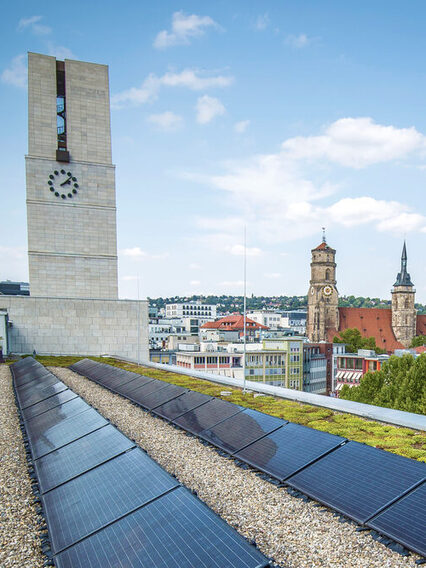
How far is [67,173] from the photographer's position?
48594mm

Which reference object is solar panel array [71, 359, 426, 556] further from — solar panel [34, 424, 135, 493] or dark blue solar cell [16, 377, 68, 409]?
dark blue solar cell [16, 377, 68, 409]

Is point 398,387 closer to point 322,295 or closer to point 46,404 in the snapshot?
point 46,404

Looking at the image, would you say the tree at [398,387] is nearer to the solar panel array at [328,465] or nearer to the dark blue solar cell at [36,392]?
the solar panel array at [328,465]

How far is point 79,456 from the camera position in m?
10.4

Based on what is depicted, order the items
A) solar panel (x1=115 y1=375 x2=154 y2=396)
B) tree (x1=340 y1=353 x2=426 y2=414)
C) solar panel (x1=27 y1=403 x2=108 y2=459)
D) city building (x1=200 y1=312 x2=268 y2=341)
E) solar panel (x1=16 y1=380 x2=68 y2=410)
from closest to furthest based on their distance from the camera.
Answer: solar panel (x1=27 y1=403 x2=108 y2=459) → solar panel (x1=16 y1=380 x2=68 y2=410) → solar panel (x1=115 y1=375 x2=154 y2=396) → tree (x1=340 y1=353 x2=426 y2=414) → city building (x1=200 y1=312 x2=268 y2=341)

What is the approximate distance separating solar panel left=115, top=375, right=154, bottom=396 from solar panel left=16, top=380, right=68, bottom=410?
2954 mm

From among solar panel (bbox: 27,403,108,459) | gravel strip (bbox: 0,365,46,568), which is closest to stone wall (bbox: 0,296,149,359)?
gravel strip (bbox: 0,365,46,568)

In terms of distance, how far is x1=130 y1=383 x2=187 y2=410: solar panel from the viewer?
1776 centimetres

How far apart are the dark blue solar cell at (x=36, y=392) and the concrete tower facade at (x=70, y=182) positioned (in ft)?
91.1

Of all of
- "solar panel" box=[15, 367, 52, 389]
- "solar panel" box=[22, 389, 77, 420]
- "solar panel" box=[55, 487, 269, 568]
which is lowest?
"solar panel" box=[15, 367, 52, 389]

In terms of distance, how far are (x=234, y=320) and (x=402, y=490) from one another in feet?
522

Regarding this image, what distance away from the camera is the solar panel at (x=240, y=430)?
12.0 m

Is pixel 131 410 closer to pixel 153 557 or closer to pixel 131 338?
pixel 153 557

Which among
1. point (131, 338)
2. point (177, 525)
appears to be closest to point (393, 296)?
point (131, 338)
